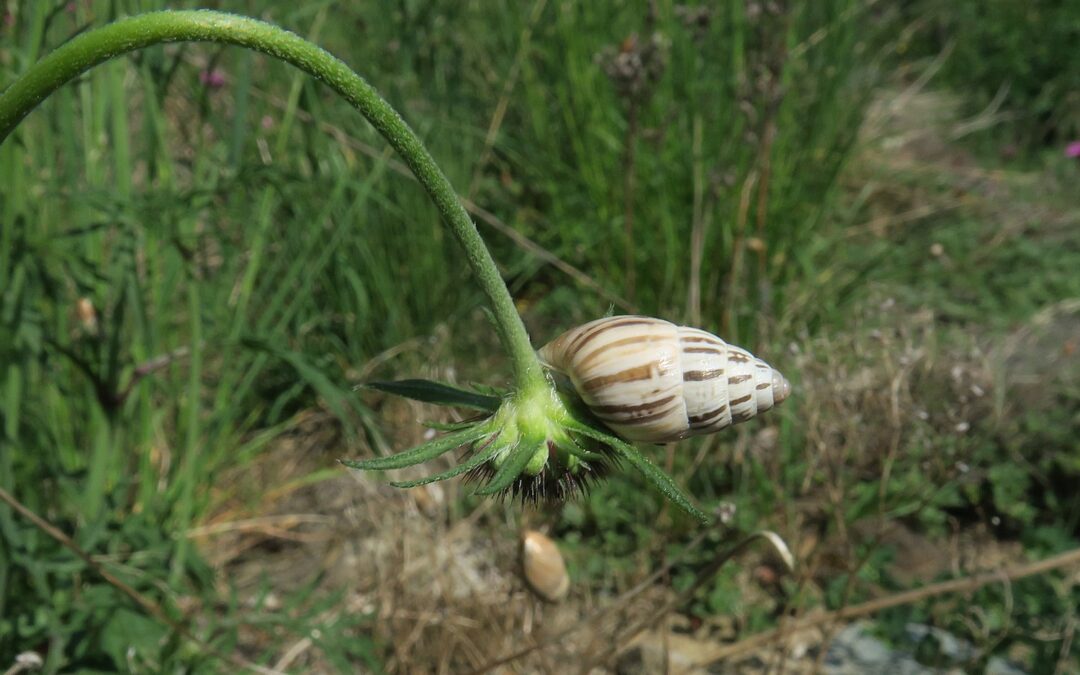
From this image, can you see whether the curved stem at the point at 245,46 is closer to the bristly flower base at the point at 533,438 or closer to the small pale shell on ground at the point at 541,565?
the bristly flower base at the point at 533,438

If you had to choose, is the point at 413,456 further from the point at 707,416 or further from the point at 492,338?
the point at 492,338

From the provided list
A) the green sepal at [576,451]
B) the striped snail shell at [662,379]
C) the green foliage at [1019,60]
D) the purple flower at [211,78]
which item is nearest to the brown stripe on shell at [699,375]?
the striped snail shell at [662,379]

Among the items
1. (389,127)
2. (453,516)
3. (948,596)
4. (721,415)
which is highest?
(389,127)

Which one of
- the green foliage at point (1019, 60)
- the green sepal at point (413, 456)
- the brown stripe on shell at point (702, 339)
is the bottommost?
the green foliage at point (1019, 60)

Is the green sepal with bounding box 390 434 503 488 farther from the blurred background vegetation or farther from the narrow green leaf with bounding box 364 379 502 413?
the blurred background vegetation

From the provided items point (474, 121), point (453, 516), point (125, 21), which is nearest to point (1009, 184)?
point (474, 121)

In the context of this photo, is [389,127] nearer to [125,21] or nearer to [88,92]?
[125,21]

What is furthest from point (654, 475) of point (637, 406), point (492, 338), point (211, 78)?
point (492, 338)
